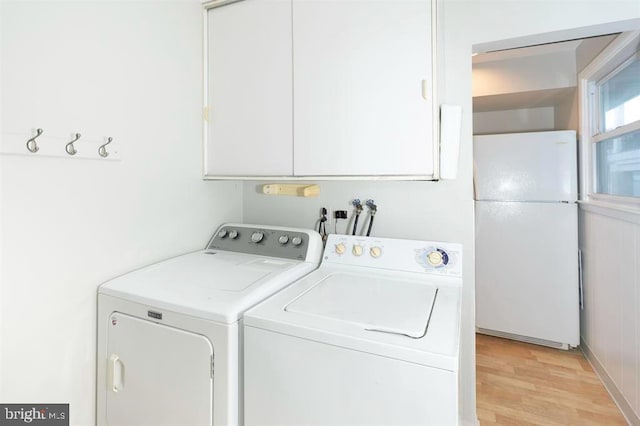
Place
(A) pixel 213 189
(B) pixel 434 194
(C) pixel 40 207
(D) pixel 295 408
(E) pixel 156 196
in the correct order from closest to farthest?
(D) pixel 295 408, (C) pixel 40 207, (E) pixel 156 196, (B) pixel 434 194, (A) pixel 213 189

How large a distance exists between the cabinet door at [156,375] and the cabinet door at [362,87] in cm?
88

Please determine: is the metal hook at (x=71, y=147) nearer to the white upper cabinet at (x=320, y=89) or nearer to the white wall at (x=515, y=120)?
the white upper cabinet at (x=320, y=89)

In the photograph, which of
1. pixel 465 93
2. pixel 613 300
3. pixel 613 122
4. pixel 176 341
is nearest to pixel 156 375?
pixel 176 341

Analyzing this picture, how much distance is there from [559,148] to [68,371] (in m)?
3.35

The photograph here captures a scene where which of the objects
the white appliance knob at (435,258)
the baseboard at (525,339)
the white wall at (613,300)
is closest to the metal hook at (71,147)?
the white appliance knob at (435,258)

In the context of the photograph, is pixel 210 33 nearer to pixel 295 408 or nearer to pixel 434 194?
pixel 434 194

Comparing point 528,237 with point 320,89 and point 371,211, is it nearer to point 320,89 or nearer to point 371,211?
point 371,211

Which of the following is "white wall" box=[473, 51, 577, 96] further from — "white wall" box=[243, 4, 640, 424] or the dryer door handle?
the dryer door handle

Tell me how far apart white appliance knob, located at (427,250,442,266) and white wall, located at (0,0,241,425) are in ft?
4.01

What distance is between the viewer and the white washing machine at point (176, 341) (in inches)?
42.6

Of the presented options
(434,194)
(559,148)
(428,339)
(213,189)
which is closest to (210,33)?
(213,189)

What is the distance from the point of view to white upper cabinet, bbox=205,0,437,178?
4.55 feet

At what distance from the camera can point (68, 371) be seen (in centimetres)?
125

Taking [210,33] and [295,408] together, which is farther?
[210,33]
